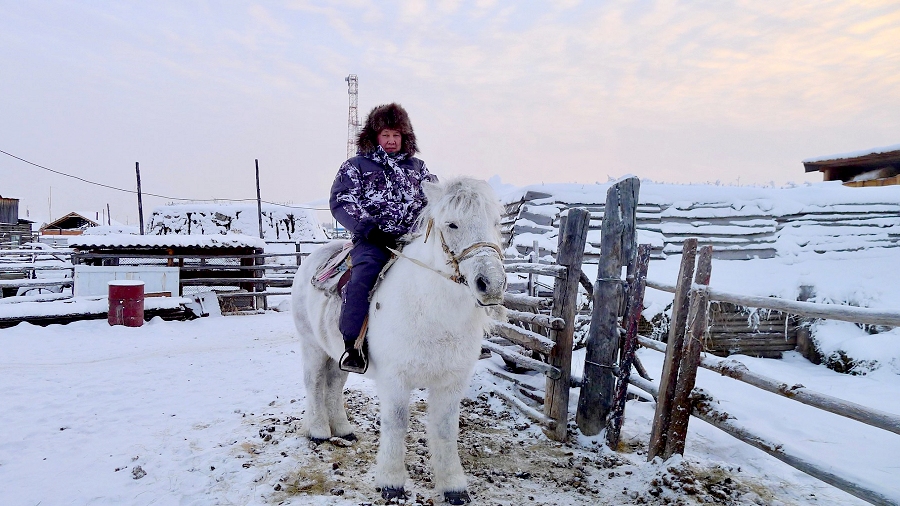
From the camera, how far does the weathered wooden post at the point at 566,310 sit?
4.16 meters

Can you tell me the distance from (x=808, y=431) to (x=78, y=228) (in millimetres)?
53251

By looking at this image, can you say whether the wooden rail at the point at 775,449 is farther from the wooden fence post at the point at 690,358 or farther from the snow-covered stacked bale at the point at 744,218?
the snow-covered stacked bale at the point at 744,218

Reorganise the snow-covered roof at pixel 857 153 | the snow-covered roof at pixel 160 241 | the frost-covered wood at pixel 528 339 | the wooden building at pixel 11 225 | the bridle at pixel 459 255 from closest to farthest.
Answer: the bridle at pixel 459 255 → the frost-covered wood at pixel 528 339 → the snow-covered roof at pixel 160 241 → the snow-covered roof at pixel 857 153 → the wooden building at pixel 11 225

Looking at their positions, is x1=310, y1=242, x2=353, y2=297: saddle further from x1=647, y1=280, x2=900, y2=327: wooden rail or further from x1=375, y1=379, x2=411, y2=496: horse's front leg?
x1=647, y1=280, x2=900, y2=327: wooden rail

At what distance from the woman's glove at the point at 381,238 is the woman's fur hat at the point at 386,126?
2.23 feet

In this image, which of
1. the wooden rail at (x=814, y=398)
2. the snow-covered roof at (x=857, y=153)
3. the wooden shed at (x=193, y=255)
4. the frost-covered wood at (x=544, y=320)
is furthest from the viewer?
the snow-covered roof at (x=857, y=153)

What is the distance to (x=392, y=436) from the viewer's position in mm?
3148

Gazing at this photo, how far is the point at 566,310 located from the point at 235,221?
21.2m

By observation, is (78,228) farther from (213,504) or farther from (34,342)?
(213,504)

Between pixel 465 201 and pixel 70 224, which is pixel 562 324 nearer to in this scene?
pixel 465 201

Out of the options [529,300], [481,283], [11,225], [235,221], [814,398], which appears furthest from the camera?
[11,225]

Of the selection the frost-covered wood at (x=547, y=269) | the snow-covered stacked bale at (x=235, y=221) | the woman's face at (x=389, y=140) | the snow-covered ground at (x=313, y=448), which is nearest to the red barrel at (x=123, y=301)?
the snow-covered ground at (x=313, y=448)

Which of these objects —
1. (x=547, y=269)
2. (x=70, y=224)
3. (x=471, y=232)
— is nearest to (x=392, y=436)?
(x=471, y=232)

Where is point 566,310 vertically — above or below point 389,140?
below
